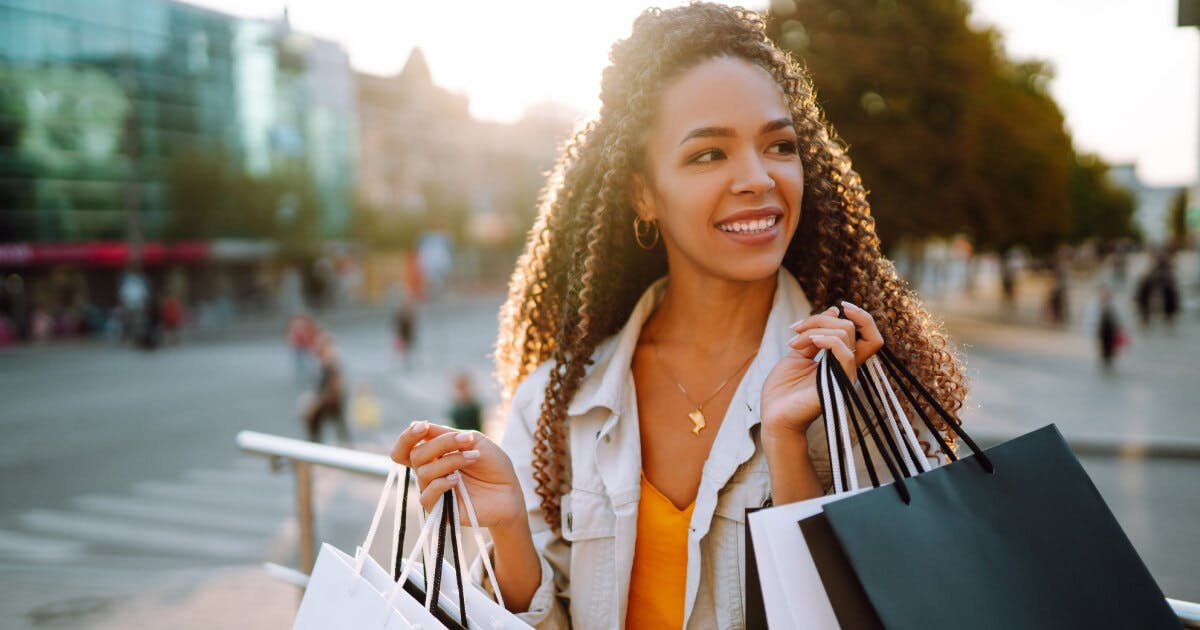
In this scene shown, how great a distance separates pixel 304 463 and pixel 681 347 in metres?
2.28

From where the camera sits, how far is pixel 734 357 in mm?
2057

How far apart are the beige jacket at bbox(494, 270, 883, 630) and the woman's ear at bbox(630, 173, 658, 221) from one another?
0.21 meters

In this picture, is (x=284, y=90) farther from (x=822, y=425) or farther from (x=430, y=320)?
(x=822, y=425)

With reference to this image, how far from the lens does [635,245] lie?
7.52 ft

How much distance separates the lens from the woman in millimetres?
1813

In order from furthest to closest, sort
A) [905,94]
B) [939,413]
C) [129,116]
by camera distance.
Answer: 1. [129,116]
2. [905,94]
3. [939,413]

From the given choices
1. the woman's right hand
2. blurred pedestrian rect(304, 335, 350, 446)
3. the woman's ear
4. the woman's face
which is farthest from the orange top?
blurred pedestrian rect(304, 335, 350, 446)

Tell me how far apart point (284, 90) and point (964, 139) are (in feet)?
108

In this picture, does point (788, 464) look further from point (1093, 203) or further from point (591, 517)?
point (1093, 203)

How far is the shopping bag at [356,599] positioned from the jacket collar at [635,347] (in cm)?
61

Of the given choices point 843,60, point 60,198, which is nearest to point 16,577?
point 843,60

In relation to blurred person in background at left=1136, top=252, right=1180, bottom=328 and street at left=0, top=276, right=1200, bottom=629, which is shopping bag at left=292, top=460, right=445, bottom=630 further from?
blurred person in background at left=1136, top=252, right=1180, bottom=328

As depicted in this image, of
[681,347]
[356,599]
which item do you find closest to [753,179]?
[681,347]

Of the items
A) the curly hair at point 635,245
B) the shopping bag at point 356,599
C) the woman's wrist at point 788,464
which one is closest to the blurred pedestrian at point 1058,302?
the curly hair at point 635,245
